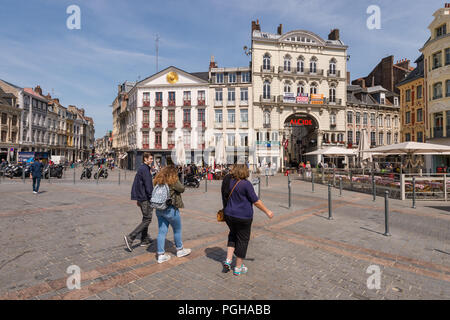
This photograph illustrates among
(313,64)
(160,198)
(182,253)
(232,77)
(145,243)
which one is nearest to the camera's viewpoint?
(160,198)

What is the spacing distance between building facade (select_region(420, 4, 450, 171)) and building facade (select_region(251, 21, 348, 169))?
1092 centimetres

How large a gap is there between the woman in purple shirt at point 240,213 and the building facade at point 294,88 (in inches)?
1210

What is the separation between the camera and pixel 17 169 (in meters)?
20.0

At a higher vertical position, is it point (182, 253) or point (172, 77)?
point (172, 77)

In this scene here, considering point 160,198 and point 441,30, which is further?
point 441,30

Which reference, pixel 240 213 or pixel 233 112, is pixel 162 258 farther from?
pixel 233 112

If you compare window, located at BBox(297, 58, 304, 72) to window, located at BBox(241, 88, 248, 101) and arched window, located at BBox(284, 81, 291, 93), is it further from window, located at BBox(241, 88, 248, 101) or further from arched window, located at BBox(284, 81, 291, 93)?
window, located at BBox(241, 88, 248, 101)

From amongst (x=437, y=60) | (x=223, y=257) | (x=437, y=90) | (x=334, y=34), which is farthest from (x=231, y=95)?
(x=223, y=257)

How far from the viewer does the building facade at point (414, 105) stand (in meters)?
29.2

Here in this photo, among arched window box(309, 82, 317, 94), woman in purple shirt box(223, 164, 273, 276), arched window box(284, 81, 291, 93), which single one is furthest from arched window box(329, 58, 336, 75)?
woman in purple shirt box(223, 164, 273, 276)

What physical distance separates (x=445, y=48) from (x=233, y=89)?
23.0 m

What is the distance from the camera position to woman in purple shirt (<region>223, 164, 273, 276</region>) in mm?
3594

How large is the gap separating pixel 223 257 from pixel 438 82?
3082 cm

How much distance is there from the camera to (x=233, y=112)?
3525cm
